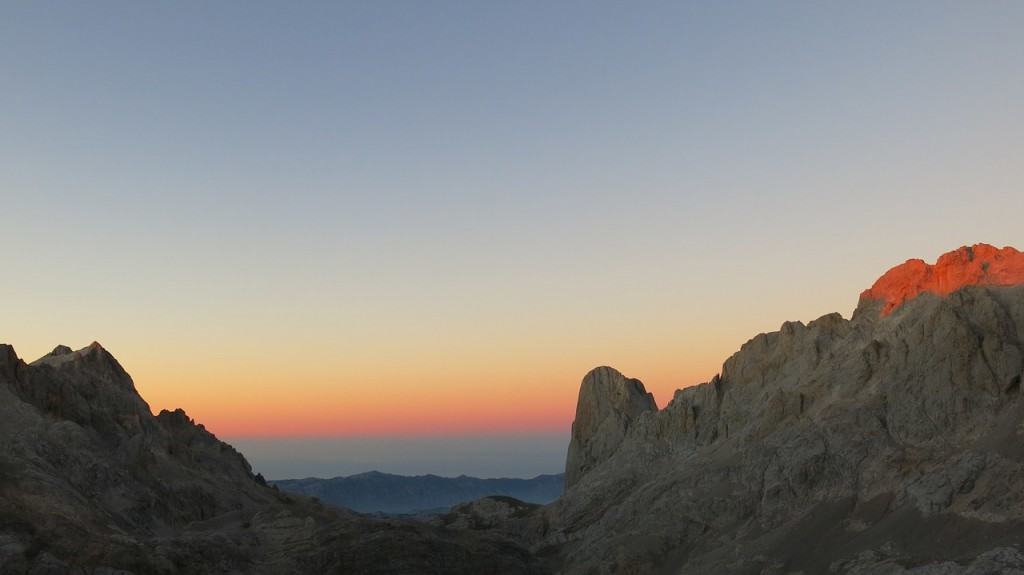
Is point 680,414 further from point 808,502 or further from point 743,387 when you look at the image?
point 808,502

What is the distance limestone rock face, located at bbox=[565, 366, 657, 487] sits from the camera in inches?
4513

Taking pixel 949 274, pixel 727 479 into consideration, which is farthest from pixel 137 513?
pixel 949 274

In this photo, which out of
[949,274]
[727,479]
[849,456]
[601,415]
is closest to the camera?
[849,456]

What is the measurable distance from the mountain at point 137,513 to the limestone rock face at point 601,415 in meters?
26.7

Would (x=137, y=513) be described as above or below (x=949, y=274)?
below

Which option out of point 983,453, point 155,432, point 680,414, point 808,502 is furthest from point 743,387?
point 155,432

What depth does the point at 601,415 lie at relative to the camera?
11950cm

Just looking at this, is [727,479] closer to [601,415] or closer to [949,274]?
[949,274]

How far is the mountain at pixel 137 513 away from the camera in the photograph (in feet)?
202

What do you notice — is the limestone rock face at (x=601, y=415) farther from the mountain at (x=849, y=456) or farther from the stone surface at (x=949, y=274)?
the stone surface at (x=949, y=274)

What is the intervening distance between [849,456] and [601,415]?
54.9 m

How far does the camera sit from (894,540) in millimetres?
55344

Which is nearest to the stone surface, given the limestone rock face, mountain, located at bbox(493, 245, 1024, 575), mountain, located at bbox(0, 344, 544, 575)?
mountain, located at bbox(493, 245, 1024, 575)

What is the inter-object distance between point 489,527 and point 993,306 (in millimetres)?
62144
